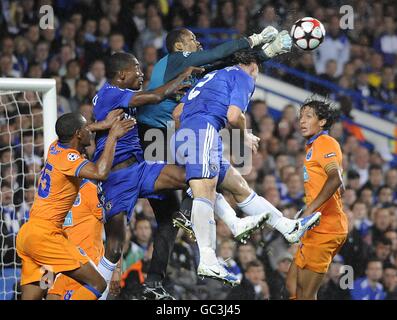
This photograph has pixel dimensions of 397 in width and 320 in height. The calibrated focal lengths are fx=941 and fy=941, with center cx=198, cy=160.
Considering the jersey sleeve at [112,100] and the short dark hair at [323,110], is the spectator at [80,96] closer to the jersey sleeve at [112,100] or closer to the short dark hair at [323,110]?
the jersey sleeve at [112,100]

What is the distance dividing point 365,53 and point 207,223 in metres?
7.31

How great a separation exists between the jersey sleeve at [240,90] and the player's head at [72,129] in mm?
1116

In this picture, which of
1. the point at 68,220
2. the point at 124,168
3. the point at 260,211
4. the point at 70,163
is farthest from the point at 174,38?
the point at 68,220

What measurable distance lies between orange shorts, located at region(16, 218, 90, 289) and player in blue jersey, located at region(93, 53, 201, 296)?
256mm

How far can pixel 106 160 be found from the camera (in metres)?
6.76

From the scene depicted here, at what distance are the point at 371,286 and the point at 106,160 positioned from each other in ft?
15.4

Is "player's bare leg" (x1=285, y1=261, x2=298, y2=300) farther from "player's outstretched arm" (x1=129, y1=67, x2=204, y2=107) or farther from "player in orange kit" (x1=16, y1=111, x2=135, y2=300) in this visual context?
"player's outstretched arm" (x1=129, y1=67, x2=204, y2=107)

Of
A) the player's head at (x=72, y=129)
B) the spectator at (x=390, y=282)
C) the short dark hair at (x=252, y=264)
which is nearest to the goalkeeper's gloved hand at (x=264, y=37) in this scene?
the player's head at (x=72, y=129)

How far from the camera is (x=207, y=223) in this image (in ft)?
21.8

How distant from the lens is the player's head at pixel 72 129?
22.7ft

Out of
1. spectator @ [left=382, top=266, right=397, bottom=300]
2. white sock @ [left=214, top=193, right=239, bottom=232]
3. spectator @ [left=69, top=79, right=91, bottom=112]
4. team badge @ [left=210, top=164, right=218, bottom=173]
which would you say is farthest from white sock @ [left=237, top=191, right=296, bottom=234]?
spectator @ [left=69, top=79, right=91, bottom=112]

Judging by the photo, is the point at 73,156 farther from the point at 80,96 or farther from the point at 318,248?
the point at 80,96

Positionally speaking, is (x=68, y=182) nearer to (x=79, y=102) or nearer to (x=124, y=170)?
(x=124, y=170)

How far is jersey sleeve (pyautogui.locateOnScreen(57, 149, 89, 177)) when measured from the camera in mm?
6832
